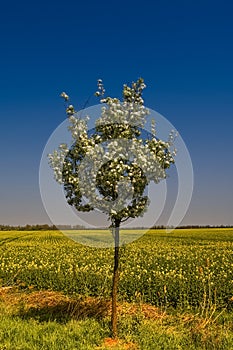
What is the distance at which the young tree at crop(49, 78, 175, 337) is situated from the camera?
8.38m

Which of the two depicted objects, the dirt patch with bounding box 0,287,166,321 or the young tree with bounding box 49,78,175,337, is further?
the dirt patch with bounding box 0,287,166,321

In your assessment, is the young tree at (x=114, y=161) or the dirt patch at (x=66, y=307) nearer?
the young tree at (x=114, y=161)

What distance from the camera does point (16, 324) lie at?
959cm

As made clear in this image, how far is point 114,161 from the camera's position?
819 cm

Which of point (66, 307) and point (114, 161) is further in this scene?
point (66, 307)

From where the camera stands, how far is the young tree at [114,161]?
8.38 metres

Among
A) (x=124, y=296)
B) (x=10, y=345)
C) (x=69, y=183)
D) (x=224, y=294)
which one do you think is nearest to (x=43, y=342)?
(x=10, y=345)

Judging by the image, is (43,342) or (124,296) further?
(124,296)

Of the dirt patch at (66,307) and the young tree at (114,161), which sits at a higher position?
the young tree at (114,161)

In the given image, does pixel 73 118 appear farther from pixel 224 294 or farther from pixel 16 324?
pixel 224 294

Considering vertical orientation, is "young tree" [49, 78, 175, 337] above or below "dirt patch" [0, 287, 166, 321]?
above

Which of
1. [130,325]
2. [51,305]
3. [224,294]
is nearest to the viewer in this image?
[130,325]

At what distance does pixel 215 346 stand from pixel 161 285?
5815 millimetres

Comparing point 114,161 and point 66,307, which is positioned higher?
point 114,161
